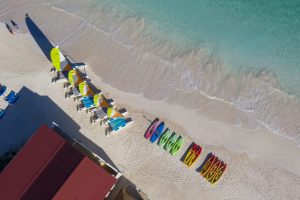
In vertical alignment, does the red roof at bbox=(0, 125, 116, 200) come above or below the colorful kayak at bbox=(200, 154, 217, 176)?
below

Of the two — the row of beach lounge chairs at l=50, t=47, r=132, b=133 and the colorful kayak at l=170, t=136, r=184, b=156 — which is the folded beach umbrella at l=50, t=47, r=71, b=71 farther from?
the colorful kayak at l=170, t=136, r=184, b=156

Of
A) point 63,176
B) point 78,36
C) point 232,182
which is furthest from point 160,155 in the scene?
point 78,36

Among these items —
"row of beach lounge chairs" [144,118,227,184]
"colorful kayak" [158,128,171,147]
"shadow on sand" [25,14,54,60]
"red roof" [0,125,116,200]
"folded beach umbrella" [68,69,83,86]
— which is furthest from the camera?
"shadow on sand" [25,14,54,60]

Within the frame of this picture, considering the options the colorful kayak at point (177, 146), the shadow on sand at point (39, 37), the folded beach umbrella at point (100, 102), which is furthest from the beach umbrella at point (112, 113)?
the shadow on sand at point (39, 37)

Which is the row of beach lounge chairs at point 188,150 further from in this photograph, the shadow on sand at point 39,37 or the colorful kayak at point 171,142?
the shadow on sand at point 39,37

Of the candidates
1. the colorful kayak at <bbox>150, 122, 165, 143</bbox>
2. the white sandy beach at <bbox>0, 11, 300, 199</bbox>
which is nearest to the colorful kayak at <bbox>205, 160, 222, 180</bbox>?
the white sandy beach at <bbox>0, 11, 300, 199</bbox>

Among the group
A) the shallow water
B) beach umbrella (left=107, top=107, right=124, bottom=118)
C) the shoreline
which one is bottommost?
beach umbrella (left=107, top=107, right=124, bottom=118)

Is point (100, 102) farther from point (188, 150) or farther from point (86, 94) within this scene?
point (188, 150)

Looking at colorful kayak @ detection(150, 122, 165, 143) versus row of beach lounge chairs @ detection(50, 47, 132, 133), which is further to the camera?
row of beach lounge chairs @ detection(50, 47, 132, 133)
